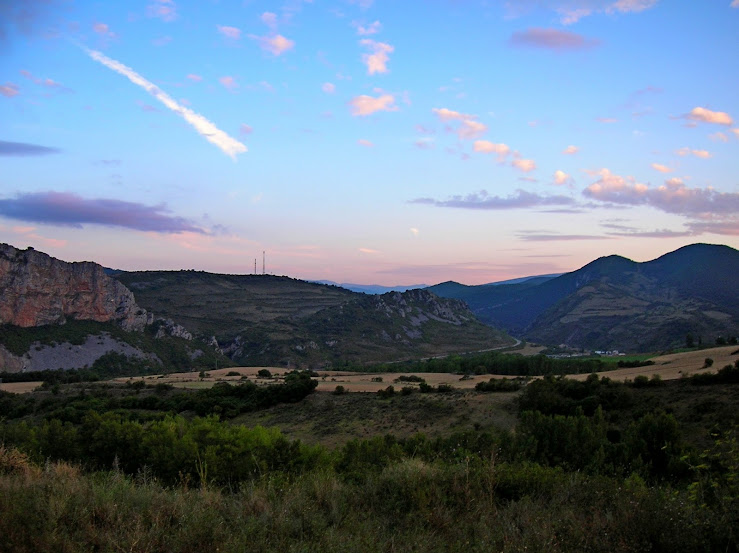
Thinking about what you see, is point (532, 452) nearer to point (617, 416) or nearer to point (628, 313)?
point (617, 416)

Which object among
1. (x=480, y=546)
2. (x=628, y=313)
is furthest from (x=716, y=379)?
(x=628, y=313)

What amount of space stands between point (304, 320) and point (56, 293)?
2414 inches

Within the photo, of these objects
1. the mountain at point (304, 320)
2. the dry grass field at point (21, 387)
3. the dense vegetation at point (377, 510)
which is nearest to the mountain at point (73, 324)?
the mountain at point (304, 320)

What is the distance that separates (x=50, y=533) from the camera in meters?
5.53

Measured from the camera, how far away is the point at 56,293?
107312mm

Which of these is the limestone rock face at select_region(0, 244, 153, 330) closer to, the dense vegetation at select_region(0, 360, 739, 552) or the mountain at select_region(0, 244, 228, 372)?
the mountain at select_region(0, 244, 228, 372)

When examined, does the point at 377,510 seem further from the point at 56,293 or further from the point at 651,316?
the point at 651,316

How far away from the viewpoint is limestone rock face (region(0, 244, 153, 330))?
99562 mm

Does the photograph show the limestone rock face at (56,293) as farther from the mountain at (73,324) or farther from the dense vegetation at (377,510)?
the dense vegetation at (377,510)

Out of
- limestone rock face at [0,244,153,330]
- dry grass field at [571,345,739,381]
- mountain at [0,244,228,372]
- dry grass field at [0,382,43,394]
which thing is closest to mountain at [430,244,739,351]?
dry grass field at [571,345,739,381]

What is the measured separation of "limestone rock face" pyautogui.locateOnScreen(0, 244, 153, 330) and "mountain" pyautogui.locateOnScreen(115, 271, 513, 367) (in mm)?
16778

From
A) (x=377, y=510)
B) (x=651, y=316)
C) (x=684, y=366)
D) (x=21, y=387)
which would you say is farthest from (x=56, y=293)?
(x=651, y=316)

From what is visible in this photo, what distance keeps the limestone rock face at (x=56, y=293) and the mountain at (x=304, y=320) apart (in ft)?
55.0

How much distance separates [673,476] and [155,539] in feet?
46.3
